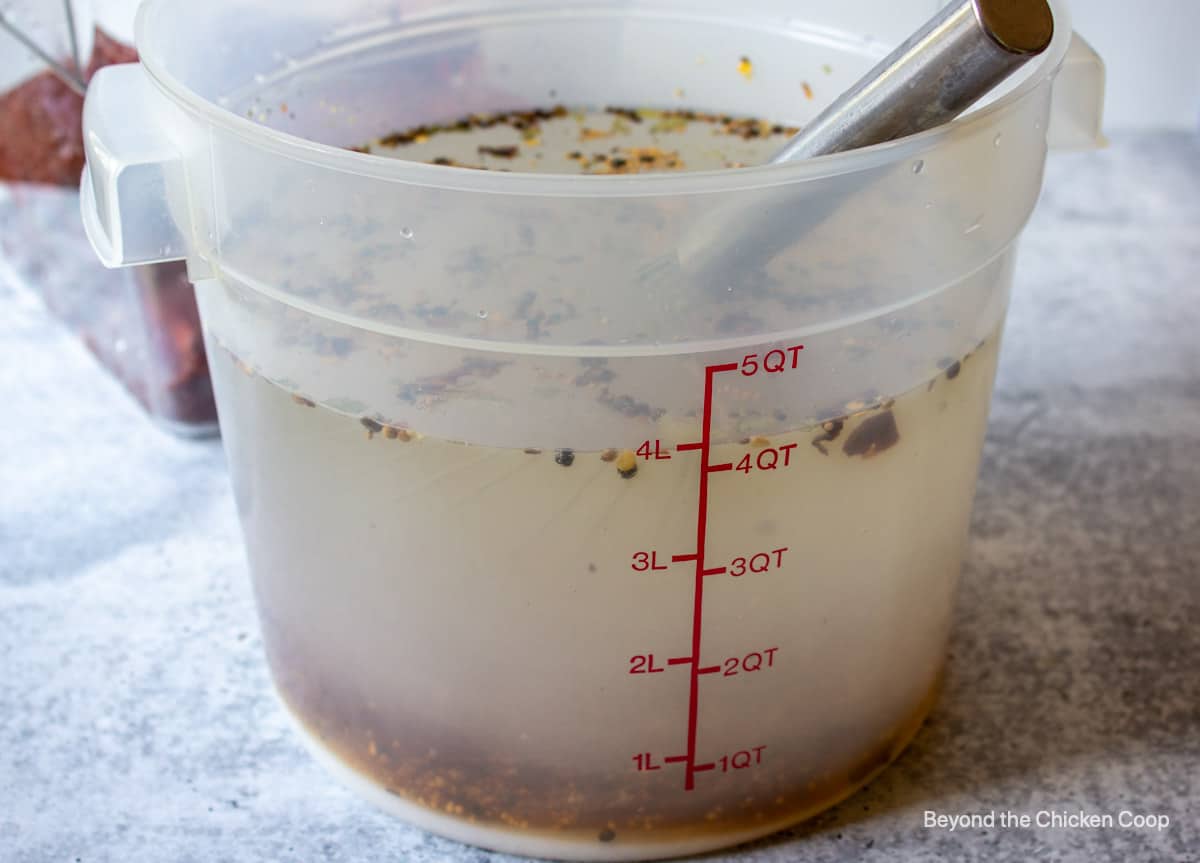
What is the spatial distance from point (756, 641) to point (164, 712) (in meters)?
0.36

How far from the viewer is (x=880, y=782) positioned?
2.47 ft

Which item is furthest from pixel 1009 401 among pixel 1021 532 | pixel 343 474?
pixel 343 474

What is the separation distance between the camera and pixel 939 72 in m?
0.56

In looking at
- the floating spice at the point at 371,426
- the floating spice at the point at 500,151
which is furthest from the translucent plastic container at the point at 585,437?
the floating spice at the point at 500,151

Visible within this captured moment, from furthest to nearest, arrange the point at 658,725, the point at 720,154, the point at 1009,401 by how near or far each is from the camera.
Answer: the point at 1009,401 → the point at 720,154 → the point at 658,725

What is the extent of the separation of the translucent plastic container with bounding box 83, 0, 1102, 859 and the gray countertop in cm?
5

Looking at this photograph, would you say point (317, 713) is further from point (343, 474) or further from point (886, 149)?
point (886, 149)

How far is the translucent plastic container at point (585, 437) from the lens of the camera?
1.83 ft

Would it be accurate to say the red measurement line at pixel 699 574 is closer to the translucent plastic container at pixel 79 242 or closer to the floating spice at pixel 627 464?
the floating spice at pixel 627 464

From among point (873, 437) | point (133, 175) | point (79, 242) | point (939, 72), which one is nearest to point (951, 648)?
point (873, 437)

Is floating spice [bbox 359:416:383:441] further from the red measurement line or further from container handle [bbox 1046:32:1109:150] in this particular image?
container handle [bbox 1046:32:1109:150]

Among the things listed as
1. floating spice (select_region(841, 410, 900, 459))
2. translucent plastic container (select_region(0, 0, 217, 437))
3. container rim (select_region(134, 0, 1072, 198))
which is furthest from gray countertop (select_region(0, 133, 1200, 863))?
container rim (select_region(134, 0, 1072, 198))

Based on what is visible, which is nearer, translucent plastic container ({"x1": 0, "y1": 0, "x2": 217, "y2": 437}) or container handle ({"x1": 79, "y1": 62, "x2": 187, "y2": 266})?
container handle ({"x1": 79, "y1": 62, "x2": 187, "y2": 266})

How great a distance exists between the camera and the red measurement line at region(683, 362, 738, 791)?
583 mm
